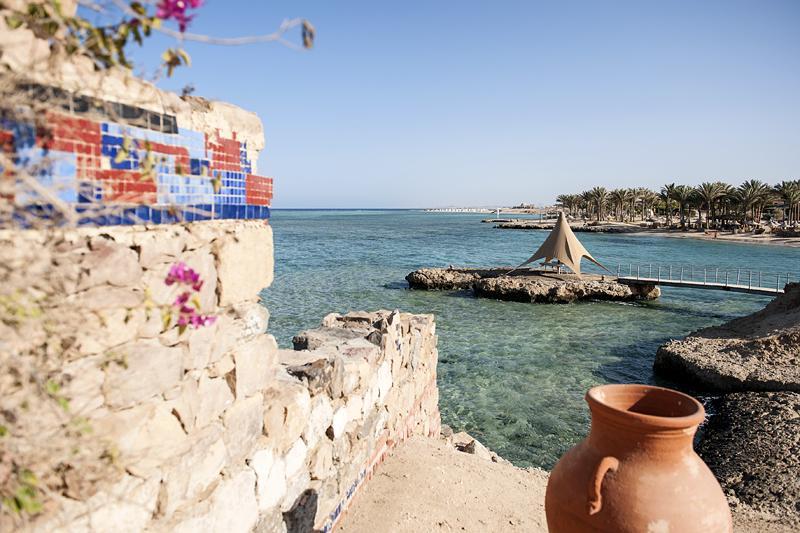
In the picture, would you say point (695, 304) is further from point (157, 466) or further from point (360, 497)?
point (157, 466)

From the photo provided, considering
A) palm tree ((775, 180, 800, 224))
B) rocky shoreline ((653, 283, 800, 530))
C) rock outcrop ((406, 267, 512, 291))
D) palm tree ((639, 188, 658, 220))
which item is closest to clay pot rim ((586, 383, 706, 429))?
rocky shoreline ((653, 283, 800, 530))

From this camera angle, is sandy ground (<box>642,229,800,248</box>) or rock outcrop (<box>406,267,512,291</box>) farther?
sandy ground (<box>642,229,800,248</box>)

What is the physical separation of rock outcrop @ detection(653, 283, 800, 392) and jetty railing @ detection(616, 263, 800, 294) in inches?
307

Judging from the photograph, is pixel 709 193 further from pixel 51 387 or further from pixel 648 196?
pixel 51 387

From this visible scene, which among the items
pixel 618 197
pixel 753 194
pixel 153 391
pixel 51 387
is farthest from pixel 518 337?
pixel 618 197

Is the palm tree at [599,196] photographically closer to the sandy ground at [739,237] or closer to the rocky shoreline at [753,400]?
the sandy ground at [739,237]

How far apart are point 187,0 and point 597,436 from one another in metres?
2.99

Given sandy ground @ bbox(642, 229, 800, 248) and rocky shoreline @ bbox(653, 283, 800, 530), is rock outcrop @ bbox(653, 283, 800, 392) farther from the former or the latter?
sandy ground @ bbox(642, 229, 800, 248)

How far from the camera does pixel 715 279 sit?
2291 cm

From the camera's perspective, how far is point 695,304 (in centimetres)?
2119

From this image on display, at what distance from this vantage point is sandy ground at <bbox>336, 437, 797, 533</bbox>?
407 cm

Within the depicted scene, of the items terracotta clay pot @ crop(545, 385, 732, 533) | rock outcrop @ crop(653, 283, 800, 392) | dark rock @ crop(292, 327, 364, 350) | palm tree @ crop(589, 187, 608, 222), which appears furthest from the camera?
palm tree @ crop(589, 187, 608, 222)

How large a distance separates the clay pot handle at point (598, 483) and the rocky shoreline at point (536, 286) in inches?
732

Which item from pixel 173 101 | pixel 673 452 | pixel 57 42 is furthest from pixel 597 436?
pixel 57 42
